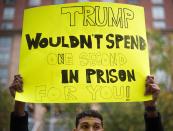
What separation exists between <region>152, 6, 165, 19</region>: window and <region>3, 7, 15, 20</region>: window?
17275mm

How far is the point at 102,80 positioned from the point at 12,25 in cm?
4595

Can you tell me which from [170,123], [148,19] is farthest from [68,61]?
[148,19]

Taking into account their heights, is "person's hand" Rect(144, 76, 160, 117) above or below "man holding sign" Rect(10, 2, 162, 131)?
below

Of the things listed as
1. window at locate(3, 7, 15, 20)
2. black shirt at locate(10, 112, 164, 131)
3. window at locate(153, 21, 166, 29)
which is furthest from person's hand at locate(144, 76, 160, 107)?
window at locate(3, 7, 15, 20)

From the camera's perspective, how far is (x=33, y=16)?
3967mm

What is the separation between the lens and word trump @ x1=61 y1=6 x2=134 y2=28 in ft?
13.0

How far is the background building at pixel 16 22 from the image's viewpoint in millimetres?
46062

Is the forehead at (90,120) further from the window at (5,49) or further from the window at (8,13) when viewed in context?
the window at (8,13)

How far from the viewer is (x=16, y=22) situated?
48.5m

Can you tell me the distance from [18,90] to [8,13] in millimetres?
48385

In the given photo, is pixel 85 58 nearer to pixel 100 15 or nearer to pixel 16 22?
pixel 100 15

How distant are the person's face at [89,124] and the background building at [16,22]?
40.2 metres

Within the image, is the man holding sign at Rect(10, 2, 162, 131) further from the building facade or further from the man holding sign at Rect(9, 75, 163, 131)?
the building facade

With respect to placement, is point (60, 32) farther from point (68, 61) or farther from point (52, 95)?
point (52, 95)
